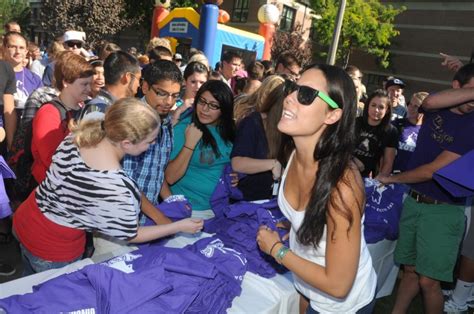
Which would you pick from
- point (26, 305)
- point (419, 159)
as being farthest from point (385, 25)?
point (26, 305)

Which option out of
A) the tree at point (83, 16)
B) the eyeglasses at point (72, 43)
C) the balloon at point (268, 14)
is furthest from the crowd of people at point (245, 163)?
the tree at point (83, 16)

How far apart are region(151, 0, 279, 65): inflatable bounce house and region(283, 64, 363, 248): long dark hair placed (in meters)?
10.4

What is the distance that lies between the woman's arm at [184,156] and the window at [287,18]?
2752 cm

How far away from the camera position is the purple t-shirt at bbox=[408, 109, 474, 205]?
8.79 ft

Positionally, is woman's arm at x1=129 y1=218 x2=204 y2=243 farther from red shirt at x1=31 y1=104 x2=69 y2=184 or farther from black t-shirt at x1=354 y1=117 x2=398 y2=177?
black t-shirt at x1=354 y1=117 x2=398 y2=177

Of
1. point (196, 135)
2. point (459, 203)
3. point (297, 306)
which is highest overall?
point (196, 135)

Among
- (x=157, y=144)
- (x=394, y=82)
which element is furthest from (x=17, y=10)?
(x=157, y=144)

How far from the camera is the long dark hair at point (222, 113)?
9.33 feet

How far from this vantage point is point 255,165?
8.79 feet

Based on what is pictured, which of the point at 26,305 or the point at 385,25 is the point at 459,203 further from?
the point at 385,25

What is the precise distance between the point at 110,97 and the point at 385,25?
1113 inches

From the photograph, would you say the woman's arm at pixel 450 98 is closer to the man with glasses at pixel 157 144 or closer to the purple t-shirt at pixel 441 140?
the purple t-shirt at pixel 441 140

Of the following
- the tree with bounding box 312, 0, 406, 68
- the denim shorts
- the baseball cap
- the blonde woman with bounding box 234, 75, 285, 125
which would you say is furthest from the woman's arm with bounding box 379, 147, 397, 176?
the tree with bounding box 312, 0, 406, 68

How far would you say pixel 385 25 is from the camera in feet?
87.8
